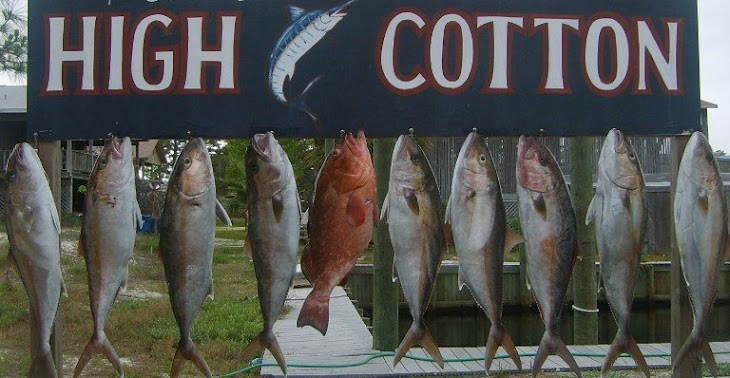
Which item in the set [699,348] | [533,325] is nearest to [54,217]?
[699,348]

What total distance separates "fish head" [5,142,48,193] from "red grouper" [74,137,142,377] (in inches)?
9.3

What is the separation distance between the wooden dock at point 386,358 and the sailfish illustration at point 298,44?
290 centimetres

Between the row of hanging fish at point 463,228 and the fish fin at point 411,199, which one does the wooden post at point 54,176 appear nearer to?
the row of hanging fish at point 463,228

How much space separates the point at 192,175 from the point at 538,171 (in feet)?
4.80

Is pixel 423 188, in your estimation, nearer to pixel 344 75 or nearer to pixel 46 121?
pixel 344 75

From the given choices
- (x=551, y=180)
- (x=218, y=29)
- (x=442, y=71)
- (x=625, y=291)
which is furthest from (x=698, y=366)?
(x=218, y=29)

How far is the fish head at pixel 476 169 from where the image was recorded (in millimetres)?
2977

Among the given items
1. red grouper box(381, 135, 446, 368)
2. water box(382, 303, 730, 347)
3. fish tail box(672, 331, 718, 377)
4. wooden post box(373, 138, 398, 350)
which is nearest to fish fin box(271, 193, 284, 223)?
red grouper box(381, 135, 446, 368)

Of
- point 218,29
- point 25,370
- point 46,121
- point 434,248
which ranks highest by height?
point 218,29

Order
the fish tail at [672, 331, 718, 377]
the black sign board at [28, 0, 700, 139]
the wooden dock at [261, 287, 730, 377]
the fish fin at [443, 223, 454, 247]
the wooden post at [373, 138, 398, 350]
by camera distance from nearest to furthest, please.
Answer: the fish fin at [443, 223, 454, 247] → the fish tail at [672, 331, 718, 377] → the black sign board at [28, 0, 700, 139] → the wooden dock at [261, 287, 730, 377] → the wooden post at [373, 138, 398, 350]

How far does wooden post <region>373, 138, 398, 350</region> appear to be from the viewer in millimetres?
6656

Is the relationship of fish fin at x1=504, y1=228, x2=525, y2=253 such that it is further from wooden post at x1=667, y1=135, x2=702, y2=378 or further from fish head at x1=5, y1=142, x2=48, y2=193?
fish head at x1=5, y1=142, x2=48, y2=193

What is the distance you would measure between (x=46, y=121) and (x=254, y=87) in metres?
1.01

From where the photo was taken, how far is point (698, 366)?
3.62m
